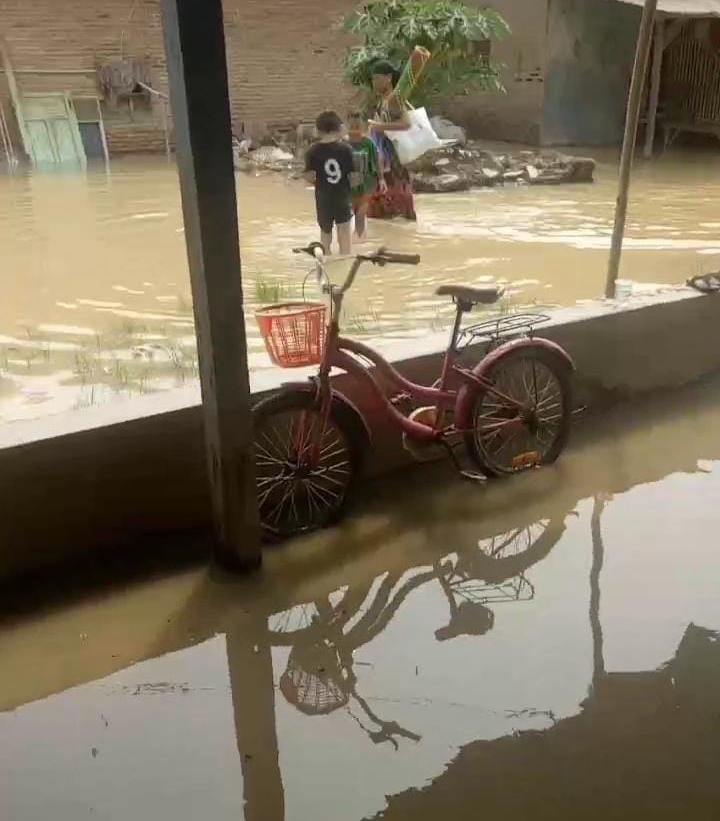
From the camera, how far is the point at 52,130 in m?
12.6

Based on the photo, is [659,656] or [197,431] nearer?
[659,656]

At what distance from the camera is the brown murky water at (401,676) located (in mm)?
2244

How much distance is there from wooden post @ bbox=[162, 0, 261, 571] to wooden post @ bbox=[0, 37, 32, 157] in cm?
1096

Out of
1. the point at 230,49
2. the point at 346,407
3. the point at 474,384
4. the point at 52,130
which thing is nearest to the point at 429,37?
the point at 230,49

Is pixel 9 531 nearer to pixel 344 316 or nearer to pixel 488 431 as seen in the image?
pixel 488 431

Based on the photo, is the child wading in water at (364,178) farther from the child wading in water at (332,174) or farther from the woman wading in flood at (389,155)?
the child wading in water at (332,174)

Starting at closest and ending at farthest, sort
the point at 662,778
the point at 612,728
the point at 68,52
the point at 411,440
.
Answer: the point at 662,778 < the point at 612,728 < the point at 411,440 < the point at 68,52

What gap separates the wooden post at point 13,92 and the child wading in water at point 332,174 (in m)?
7.29

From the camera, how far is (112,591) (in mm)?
3033

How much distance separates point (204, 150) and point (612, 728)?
2.08m

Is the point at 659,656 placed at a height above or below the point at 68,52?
below

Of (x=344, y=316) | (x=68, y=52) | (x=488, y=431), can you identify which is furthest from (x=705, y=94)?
(x=488, y=431)

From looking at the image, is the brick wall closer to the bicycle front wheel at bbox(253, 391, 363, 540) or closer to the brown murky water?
the bicycle front wheel at bbox(253, 391, 363, 540)

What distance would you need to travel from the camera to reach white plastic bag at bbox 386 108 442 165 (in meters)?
→ 7.89
